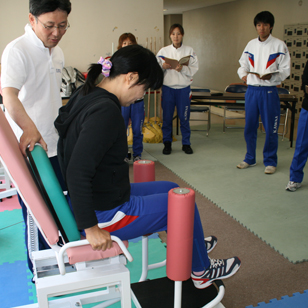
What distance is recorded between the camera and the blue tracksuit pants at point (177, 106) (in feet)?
15.2

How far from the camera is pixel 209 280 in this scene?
5.26 feet

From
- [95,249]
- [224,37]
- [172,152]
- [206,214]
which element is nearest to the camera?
[95,249]

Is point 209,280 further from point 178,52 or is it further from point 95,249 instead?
point 178,52

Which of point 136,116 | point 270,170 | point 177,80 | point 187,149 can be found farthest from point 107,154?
point 187,149

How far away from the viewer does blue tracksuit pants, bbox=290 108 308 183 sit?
3.11 m

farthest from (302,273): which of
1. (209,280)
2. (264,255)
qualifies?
(209,280)

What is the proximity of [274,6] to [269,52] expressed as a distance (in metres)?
5.92

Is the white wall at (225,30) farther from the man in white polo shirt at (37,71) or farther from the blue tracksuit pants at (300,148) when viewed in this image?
the man in white polo shirt at (37,71)

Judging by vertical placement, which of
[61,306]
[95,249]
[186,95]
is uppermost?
[186,95]

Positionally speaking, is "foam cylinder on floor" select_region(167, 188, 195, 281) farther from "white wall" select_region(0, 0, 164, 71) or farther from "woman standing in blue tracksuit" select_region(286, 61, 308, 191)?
"white wall" select_region(0, 0, 164, 71)

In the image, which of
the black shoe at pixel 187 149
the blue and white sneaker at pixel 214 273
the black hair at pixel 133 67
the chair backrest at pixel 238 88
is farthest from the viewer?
the chair backrest at pixel 238 88

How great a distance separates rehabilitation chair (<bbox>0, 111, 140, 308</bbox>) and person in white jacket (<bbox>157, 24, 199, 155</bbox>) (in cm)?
345

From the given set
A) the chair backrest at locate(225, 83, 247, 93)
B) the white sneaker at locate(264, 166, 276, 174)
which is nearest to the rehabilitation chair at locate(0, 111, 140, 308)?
the white sneaker at locate(264, 166, 276, 174)

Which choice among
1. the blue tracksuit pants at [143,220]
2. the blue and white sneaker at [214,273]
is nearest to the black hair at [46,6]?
the blue tracksuit pants at [143,220]
